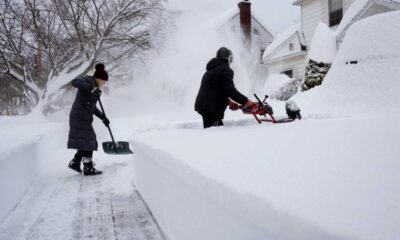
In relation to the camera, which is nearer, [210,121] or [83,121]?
[210,121]

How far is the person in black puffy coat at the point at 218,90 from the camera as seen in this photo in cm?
442

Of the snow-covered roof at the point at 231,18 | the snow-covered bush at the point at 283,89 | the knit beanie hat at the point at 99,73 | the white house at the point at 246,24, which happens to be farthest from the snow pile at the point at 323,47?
the white house at the point at 246,24

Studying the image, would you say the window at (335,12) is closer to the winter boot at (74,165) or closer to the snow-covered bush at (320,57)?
the snow-covered bush at (320,57)

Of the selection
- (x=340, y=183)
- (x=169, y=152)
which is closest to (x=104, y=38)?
(x=169, y=152)

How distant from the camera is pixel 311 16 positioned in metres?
16.5

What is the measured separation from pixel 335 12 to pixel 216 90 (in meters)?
13.0

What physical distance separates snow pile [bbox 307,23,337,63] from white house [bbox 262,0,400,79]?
0.31 meters

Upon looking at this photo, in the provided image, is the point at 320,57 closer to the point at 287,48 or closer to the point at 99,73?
the point at 287,48

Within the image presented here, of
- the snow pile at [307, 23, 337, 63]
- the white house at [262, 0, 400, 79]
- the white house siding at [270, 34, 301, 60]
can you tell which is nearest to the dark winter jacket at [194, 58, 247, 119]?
the snow pile at [307, 23, 337, 63]

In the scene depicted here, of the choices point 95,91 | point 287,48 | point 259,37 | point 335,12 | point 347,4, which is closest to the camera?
point 95,91

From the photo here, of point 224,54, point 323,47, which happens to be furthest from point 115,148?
point 323,47

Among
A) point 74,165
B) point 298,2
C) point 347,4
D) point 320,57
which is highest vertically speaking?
point 298,2

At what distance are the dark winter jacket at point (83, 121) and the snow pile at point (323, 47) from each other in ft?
30.7

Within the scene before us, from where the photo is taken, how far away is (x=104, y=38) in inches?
561
